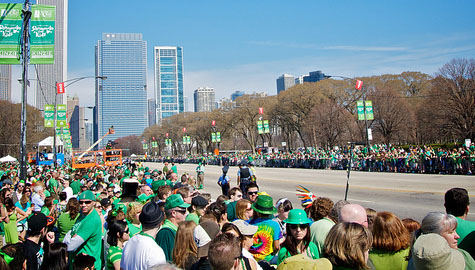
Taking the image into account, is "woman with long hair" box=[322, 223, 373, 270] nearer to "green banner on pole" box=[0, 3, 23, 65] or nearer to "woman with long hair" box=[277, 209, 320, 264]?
"woman with long hair" box=[277, 209, 320, 264]

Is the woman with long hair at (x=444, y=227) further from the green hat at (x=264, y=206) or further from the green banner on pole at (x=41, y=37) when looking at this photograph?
the green banner on pole at (x=41, y=37)

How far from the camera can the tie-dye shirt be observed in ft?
16.5

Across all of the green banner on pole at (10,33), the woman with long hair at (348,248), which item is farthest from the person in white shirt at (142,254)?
the green banner on pole at (10,33)

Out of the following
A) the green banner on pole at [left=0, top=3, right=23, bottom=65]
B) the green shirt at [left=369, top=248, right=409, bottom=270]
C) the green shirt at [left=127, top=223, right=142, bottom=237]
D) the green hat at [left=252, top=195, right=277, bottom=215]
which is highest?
the green banner on pole at [left=0, top=3, right=23, bottom=65]

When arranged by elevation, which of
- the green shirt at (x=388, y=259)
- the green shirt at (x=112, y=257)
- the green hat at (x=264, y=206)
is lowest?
the green shirt at (x=112, y=257)

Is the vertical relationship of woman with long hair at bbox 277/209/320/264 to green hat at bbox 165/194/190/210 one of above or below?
below

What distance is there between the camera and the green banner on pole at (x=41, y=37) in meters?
14.3

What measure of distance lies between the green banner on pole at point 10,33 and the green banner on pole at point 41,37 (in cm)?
59

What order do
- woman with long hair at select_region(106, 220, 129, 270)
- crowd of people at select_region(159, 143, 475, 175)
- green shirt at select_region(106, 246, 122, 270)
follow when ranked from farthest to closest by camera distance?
crowd of people at select_region(159, 143, 475, 175)
woman with long hair at select_region(106, 220, 129, 270)
green shirt at select_region(106, 246, 122, 270)

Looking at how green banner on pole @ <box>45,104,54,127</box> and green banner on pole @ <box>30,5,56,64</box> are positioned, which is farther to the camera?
green banner on pole @ <box>45,104,54,127</box>

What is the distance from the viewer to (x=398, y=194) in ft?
57.3

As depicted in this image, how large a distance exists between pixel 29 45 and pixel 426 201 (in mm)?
16466

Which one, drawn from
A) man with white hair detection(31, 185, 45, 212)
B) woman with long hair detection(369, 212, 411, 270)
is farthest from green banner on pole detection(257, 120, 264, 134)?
woman with long hair detection(369, 212, 411, 270)

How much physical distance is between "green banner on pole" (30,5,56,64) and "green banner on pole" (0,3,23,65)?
59cm
